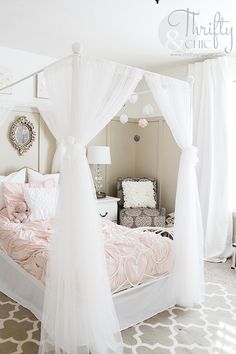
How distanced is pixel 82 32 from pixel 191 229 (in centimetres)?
247

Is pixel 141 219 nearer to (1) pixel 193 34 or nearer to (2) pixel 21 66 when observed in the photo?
(1) pixel 193 34

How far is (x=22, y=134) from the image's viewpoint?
4328mm

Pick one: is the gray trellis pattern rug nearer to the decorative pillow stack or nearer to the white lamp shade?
the decorative pillow stack

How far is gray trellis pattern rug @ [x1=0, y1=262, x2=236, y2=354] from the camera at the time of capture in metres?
2.37

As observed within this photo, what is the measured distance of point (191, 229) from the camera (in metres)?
2.92

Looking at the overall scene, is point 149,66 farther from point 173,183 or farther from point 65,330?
point 65,330

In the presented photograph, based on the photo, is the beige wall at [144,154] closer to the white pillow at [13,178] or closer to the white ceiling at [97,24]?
the white ceiling at [97,24]

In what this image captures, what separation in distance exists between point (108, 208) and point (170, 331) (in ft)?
7.46

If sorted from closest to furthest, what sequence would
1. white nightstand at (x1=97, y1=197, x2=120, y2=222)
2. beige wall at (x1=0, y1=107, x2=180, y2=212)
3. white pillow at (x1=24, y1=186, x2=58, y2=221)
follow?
white pillow at (x1=24, y1=186, x2=58, y2=221), beige wall at (x1=0, y1=107, x2=180, y2=212), white nightstand at (x1=97, y1=197, x2=120, y2=222)

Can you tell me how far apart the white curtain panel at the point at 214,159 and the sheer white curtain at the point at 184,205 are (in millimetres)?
1418

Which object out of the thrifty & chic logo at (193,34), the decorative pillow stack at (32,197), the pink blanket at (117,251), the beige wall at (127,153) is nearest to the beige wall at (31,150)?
the beige wall at (127,153)

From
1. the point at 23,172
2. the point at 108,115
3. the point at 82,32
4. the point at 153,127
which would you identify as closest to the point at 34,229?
the point at 23,172

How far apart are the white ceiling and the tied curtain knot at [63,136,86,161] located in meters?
1.47

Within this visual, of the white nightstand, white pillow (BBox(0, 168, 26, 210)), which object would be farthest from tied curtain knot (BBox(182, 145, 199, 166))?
white pillow (BBox(0, 168, 26, 210))
